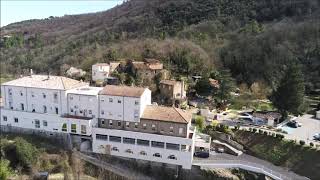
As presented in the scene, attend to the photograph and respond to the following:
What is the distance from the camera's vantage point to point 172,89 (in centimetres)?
4638

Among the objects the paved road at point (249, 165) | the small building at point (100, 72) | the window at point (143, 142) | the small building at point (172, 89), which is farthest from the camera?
the small building at point (100, 72)

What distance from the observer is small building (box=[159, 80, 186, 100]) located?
46438 mm

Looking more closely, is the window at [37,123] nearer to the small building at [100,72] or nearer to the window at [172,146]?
the window at [172,146]

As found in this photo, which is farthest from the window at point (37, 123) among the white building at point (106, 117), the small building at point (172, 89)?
the small building at point (172, 89)

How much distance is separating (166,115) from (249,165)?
8614mm

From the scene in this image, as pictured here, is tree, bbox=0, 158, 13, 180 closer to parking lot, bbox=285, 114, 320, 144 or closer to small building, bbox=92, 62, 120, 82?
small building, bbox=92, 62, 120, 82

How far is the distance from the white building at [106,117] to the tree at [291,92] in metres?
11.5

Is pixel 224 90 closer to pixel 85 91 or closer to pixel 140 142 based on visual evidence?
pixel 140 142

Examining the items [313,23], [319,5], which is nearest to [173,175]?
[313,23]

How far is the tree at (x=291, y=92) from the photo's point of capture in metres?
39.1

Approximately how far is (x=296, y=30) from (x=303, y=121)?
29.6 meters

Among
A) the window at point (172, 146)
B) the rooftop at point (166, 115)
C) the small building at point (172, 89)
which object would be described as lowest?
the window at point (172, 146)

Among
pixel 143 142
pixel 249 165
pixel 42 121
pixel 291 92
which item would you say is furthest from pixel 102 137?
pixel 291 92

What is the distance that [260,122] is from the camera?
4031 cm
